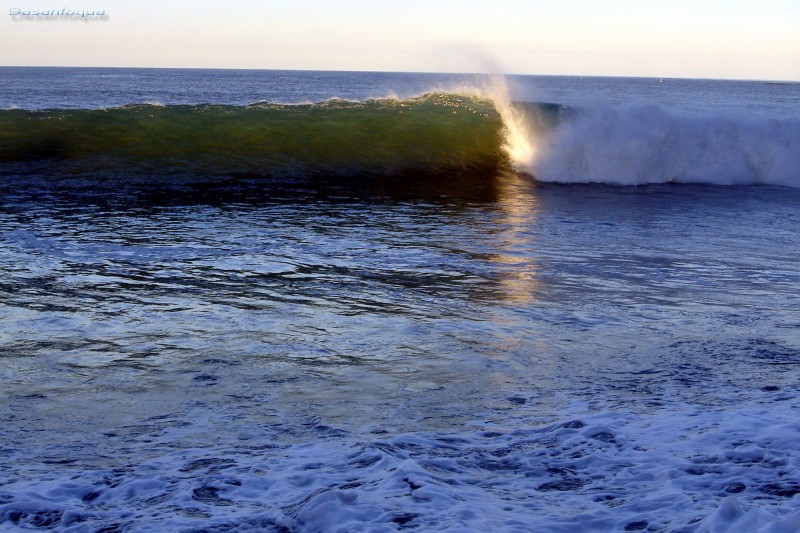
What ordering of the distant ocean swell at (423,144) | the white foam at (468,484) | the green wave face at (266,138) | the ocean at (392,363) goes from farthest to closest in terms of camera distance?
the distant ocean swell at (423,144)
the green wave face at (266,138)
the ocean at (392,363)
the white foam at (468,484)

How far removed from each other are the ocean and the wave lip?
135 inches

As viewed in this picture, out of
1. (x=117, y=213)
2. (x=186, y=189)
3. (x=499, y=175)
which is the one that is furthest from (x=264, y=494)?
(x=499, y=175)

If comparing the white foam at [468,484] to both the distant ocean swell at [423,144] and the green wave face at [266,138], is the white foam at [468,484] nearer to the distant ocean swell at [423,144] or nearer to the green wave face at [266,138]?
the distant ocean swell at [423,144]

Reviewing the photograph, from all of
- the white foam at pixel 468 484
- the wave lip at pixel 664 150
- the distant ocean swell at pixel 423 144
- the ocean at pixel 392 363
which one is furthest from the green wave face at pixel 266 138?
the white foam at pixel 468 484

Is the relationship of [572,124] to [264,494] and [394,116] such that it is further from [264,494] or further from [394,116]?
[264,494]

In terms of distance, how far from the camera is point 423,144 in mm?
17953

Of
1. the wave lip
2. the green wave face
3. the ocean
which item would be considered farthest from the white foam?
the wave lip

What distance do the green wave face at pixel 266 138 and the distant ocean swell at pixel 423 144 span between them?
3cm

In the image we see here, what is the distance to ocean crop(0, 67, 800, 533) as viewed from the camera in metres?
3.20

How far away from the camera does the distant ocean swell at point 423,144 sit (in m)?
15.5

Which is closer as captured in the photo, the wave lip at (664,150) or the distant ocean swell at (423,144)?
the distant ocean swell at (423,144)

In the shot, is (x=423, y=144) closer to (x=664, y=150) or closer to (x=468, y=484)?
(x=664, y=150)

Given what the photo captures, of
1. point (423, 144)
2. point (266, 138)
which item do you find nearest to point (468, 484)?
point (266, 138)

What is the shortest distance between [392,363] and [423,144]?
13.5 metres
